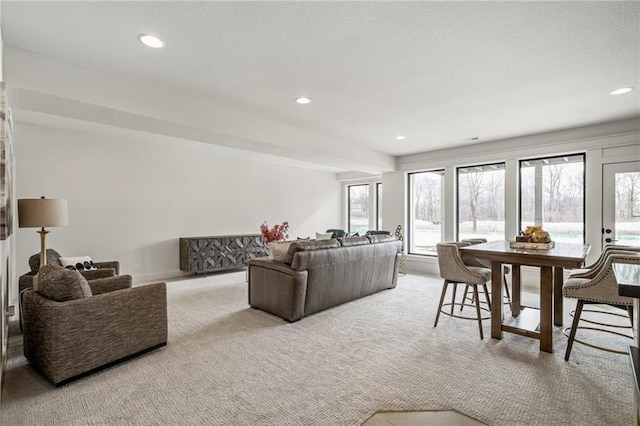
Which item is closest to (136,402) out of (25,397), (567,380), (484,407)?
(25,397)

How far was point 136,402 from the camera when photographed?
81.8 inches

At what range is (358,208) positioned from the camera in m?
9.47

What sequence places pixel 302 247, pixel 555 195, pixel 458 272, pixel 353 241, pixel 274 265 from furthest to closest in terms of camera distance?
pixel 555 195, pixel 353 241, pixel 274 265, pixel 302 247, pixel 458 272

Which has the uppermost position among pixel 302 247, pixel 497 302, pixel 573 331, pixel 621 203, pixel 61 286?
pixel 621 203

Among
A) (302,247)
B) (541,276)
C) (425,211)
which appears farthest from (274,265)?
(425,211)

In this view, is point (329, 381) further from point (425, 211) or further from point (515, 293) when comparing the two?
point (425, 211)

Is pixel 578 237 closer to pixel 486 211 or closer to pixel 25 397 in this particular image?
pixel 486 211

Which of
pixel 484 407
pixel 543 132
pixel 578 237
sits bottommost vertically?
pixel 484 407

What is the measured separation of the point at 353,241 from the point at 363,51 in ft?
8.26

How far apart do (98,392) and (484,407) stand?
261 cm

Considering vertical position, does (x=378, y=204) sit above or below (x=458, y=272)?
above

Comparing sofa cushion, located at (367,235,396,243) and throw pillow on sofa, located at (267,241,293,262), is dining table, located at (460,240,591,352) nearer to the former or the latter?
sofa cushion, located at (367,235,396,243)

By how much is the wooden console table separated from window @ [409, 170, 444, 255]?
137 inches

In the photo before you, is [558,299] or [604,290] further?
[558,299]
